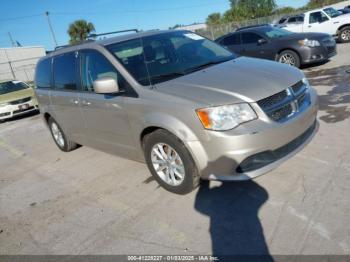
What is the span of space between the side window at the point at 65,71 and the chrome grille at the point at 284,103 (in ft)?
9.59

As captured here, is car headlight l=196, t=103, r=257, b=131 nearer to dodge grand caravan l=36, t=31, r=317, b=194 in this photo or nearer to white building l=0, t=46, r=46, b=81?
dodge grand caravan l=36, t=31, r=317, b=194

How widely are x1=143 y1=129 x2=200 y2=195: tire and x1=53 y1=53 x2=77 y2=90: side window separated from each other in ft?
6.01

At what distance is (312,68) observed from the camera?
10758 mm

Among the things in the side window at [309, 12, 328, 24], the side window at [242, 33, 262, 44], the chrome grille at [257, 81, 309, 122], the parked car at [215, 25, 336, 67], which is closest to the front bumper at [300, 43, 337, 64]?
the parked car at [215, 25, 336, 67]

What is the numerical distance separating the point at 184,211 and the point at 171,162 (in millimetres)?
562

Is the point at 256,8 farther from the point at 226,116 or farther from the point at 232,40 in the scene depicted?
the point at 226,116

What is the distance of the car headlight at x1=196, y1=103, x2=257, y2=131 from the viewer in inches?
129

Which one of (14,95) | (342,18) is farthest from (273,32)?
(14,95)

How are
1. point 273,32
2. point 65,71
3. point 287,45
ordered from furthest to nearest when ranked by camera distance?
point 273,32 < point 287,45 < point 65,71

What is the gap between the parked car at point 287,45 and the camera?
1038 cm

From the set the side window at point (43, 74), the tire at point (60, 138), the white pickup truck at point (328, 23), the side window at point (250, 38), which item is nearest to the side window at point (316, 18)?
the white pickup truck at point (328, 23)

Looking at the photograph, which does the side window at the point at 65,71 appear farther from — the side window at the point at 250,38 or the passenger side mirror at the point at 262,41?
the side window at the point at 250,38

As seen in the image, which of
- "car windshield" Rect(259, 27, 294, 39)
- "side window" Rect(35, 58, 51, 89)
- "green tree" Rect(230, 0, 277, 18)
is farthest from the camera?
"green tree" Rect(230, 0, 277, 18)

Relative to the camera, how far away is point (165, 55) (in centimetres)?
452
